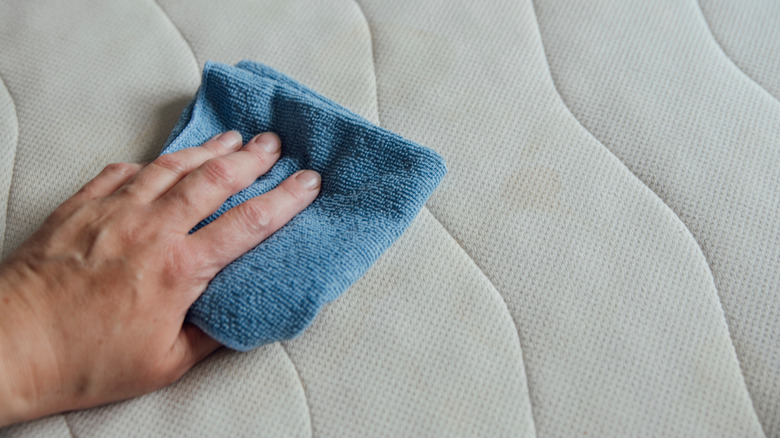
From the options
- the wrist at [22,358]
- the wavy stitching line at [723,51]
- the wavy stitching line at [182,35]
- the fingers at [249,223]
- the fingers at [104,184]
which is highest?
the wavy stitching line at [723,51]

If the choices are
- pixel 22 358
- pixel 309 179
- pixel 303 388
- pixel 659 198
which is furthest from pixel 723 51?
pixel 22 358

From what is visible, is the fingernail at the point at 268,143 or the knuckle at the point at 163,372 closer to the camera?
the knuckle at the point at 163,372

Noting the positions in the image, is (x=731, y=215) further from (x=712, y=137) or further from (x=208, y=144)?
(x=208, y=144)

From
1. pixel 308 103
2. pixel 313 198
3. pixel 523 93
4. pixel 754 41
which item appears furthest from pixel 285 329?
pixel 754 41

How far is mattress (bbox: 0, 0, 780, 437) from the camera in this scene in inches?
21.5

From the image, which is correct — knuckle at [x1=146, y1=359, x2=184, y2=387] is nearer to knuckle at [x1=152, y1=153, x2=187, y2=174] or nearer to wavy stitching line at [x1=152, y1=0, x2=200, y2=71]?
knuckle at [x1=152, y1=153, x2=187, y2=174]

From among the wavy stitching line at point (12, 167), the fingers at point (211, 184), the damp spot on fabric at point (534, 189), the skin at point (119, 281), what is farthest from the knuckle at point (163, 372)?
the damp spot on fabric at point (534, 189)

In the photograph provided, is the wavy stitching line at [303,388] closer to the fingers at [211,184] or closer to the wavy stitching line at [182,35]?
the fingers at [211,184]

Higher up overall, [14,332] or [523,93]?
[523,93]

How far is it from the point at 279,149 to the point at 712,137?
1.63 ft

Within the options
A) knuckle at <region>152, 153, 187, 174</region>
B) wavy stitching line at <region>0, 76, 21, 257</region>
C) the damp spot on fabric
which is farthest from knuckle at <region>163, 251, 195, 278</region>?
the damp spot on fabric

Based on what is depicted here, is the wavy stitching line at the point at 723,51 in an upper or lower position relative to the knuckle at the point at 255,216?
upper

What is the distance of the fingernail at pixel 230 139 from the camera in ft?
2.15

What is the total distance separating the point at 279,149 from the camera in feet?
2.18
